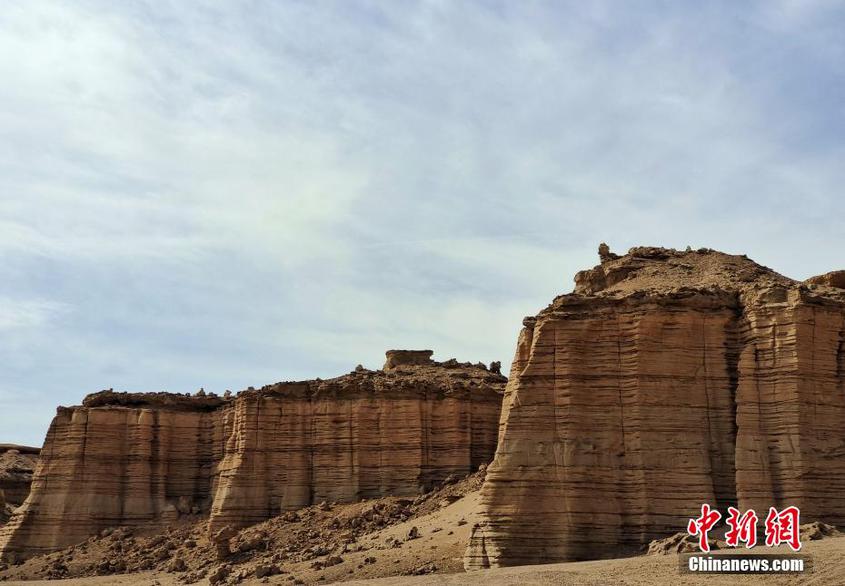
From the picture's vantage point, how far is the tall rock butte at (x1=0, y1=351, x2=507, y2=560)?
47531 millimetres

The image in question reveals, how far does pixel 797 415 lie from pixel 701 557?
524 centimetres

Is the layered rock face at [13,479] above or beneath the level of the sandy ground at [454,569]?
above

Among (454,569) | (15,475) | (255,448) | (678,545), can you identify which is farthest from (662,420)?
(15,475)

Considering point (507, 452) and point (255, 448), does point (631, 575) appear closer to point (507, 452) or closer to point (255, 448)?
point (507, 452)

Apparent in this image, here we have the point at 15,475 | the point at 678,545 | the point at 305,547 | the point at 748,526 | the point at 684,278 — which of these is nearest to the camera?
the point at 748,526

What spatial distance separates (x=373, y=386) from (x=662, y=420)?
69.9 ft

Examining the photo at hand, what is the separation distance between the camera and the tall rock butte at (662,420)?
91.7 feet

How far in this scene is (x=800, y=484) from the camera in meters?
27.3

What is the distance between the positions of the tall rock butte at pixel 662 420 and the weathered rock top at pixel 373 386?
17841mm

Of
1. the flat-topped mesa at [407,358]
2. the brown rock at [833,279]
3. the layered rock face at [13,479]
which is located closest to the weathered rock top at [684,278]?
the brown rock at [833,279]

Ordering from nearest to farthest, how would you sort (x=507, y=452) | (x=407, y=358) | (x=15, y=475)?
(x=507, y=452) → (x=407, y=358) → (x=15, y=475)

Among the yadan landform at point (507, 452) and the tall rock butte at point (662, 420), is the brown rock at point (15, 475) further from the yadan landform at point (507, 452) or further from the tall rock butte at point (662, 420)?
the tall rock butte at point (662, 420)

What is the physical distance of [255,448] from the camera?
1957 inches

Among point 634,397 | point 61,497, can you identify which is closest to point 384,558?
point 634,397
